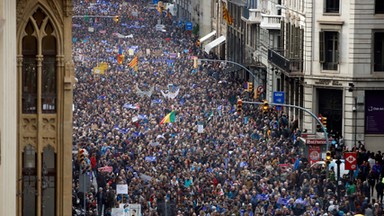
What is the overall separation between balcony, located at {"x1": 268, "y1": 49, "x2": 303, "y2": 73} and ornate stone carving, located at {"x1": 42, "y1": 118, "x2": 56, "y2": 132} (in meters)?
49.9

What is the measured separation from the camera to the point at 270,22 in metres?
100

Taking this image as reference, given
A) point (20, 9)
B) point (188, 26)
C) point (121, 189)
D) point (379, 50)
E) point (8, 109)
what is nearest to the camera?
point (8, 109)

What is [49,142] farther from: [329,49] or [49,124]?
[329,49]

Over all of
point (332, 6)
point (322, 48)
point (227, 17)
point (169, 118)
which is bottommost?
point (169, 118)

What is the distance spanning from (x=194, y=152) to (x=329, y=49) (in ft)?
54.0

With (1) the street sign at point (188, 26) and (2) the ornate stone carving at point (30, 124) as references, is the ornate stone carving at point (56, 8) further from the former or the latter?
(1) the street sign at point (188, 26)

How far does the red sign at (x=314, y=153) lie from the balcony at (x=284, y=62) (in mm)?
18736

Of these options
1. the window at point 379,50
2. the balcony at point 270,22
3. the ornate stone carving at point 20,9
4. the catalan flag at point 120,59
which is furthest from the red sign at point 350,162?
the catalan flag at point 120,59

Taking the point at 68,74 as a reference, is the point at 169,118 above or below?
below

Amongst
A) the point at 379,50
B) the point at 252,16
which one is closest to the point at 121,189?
the point at 379,50

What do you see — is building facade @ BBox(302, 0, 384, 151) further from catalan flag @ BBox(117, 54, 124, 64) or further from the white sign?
catalan flag @ BBox(117, 54, 124, 64)

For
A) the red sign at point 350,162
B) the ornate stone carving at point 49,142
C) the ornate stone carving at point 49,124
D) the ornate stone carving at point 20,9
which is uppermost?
the ornate stone carving at point 20,9

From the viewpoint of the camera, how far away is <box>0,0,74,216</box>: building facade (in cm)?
3219

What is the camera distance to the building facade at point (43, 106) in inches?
1267
